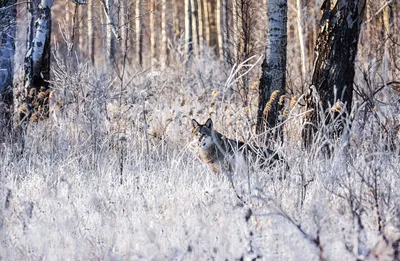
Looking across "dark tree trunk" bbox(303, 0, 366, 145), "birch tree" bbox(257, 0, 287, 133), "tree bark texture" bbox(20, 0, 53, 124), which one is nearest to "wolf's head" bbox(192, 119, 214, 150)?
"birch tree" bbox(257, 0, 287, 133)

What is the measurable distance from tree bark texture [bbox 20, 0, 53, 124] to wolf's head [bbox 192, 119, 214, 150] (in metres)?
2.30

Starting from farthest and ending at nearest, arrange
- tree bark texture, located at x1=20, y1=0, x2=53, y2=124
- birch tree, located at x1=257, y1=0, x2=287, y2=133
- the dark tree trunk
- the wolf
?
tree bark texture, located at x1=20, y1=0, x2=53, y2=124, birch tree, located at x1=257, y1=0, x2=287, y2=133, the dark tree trunk, the wolf

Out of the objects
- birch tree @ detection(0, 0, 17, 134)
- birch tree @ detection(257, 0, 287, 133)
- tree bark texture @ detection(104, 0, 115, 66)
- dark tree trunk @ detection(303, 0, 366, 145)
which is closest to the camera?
dark tree trunk @ detection(303, 0, 366, 145)

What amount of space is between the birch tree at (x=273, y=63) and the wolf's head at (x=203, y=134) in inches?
29.9

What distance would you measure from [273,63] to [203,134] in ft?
3.96

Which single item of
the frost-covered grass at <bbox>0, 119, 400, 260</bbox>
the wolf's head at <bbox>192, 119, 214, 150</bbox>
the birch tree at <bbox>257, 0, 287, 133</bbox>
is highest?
the birch tree at <bbox>257, 0, 287, 133</bbox>

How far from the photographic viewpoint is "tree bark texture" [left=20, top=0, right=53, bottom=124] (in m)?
8.43

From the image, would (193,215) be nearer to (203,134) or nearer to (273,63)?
(203,134)

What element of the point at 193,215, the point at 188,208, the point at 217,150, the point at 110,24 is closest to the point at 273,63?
the point at 217,150

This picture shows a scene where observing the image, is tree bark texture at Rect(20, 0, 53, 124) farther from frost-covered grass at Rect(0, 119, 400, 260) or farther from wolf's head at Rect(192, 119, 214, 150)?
frost-covered grass at Rect(0, 119, 400, 260)

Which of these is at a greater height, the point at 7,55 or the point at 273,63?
the point at 7,55

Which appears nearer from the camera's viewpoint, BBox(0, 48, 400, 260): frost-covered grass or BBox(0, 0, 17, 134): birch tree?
BBox(0, 48, 400, 260): frost-covered grass

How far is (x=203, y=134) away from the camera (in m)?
6.91

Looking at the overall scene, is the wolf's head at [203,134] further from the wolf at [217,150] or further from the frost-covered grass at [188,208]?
the frost-covered grass at [188,208]
